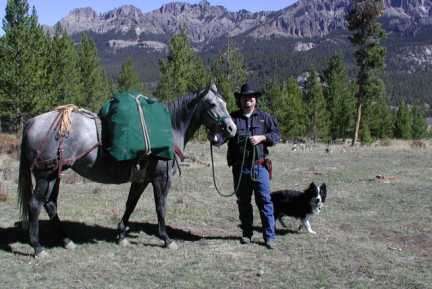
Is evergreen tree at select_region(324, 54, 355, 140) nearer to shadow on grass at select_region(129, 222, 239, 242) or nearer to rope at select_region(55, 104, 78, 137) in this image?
shadow on grass at select_region(129, 222, 239, 242)

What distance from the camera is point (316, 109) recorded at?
45156 millimetres

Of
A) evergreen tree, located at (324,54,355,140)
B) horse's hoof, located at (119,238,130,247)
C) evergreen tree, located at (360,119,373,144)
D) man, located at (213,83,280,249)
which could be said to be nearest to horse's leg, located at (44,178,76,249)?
horse's hoof, located at (119,238,130,247)

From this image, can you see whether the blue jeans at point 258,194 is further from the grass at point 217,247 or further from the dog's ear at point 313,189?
the dog's ear at point 313,189

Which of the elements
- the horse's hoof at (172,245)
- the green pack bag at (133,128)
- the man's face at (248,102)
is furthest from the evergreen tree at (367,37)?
the green pack bag at (133,128)

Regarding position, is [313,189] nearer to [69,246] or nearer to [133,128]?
[133,128]

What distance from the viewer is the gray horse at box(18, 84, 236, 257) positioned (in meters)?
6.80

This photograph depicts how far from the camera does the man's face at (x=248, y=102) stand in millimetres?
7475

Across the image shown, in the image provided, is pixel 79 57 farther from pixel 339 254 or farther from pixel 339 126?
pixel 339 254

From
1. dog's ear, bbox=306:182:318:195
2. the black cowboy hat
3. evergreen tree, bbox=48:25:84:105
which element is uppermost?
evergreen tree, bbox=48:25:84:105

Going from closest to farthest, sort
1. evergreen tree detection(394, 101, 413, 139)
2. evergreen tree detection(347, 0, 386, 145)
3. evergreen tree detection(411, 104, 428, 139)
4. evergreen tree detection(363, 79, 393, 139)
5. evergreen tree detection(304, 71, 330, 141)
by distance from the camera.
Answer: evergreen tree detection(347, 0, 386, 145), evergreen tree detection(304, 71, 330, 141), evergreen tree detection(363, 79, 393, 139), evergreen tree detection(394, 101, 413, 139), evergreen tree detection(411, 104, 428, 139)

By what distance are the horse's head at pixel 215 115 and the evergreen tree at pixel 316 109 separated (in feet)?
127

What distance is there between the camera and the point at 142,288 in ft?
19.5

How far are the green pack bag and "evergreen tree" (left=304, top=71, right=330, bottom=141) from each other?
39.1 metres

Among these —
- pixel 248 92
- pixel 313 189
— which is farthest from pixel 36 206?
pixel 313 189
